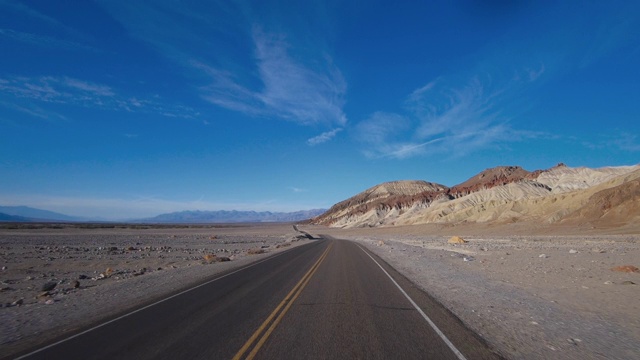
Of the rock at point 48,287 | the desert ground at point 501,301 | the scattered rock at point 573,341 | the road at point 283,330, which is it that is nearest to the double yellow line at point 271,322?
the road at point 283,330

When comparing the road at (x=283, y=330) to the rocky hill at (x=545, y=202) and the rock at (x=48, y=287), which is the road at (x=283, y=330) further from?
the rocky hill at (x=545, y=202)

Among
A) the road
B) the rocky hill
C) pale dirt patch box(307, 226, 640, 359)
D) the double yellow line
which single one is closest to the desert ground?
pale dirt patch box(307, 226, 640, 359)

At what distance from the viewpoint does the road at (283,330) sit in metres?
6.96

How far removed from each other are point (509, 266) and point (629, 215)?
47.9m

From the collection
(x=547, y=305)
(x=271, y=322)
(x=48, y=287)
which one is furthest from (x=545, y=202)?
(x=48, y=287)

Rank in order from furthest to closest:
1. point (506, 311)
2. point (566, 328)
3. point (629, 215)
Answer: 1. point (629, 215)
2. point (506, 311)
3. point (566, 328)

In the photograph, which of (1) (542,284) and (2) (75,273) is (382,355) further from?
(2) (75,273)

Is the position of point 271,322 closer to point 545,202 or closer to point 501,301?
point 501,301

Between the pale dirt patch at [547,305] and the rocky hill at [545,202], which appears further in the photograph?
the rocky hill at [545,202]

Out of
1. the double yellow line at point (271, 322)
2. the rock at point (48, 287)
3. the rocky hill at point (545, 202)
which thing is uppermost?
the rocky hill at point (545, 202)

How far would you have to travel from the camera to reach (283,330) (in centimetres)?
839

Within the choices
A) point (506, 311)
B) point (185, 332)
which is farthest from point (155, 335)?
point (506, 311)

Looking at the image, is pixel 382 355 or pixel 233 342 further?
pixel 233 342

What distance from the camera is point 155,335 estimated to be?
27.0 ft
